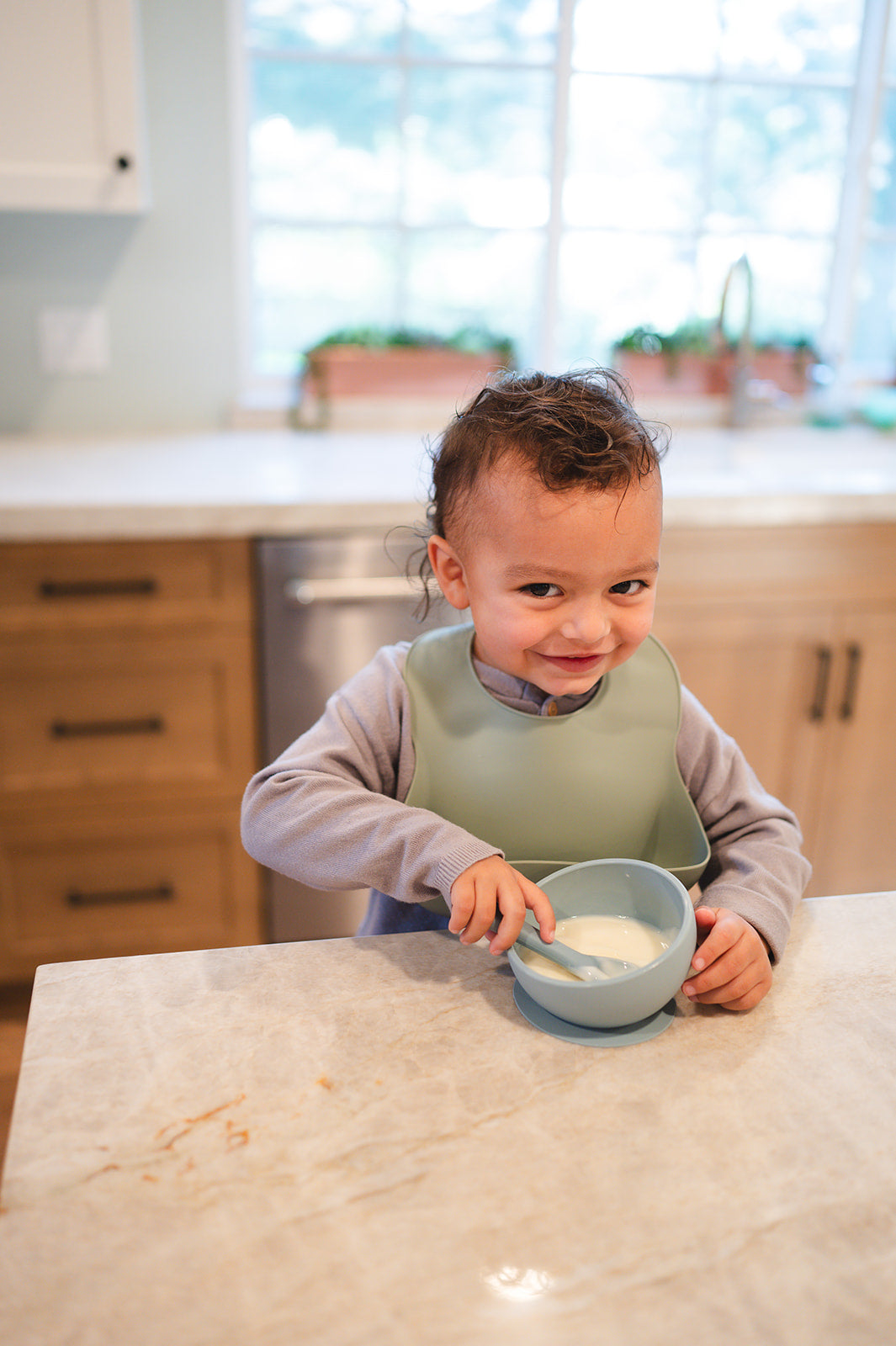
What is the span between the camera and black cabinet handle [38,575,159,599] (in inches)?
63.6

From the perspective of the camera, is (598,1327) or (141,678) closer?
(598,1327)

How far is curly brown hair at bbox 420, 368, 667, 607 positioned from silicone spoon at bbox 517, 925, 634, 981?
32 cm

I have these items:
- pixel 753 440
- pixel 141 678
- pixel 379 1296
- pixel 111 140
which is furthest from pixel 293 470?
pixel 379 1296

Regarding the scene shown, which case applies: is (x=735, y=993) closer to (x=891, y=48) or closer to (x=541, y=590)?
(x=541, y=590)

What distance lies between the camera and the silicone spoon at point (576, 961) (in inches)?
26.9

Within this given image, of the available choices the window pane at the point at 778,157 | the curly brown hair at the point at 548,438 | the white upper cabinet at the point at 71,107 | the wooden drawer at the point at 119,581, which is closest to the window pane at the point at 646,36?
the window pane at the point at 778,157

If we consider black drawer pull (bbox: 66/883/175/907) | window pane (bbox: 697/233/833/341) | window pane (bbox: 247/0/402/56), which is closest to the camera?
black drawer pull (bbox: 66/883/175/907)

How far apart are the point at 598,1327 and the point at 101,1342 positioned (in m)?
0.21

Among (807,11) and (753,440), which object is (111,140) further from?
(807,11)

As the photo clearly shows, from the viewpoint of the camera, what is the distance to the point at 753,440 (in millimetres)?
2414

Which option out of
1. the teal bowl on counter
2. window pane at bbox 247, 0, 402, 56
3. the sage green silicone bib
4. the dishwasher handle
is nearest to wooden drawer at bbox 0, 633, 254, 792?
the dishwasher handle

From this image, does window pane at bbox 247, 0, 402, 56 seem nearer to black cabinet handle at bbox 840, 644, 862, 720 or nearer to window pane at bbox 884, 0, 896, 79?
window pane at bbox 884, 0, 896, 79

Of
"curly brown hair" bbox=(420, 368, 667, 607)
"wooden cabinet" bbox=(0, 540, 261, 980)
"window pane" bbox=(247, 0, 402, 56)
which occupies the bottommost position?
"wooden cabinet" bbox=(0, 540, 261, 980)

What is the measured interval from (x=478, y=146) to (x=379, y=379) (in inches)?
21.7
